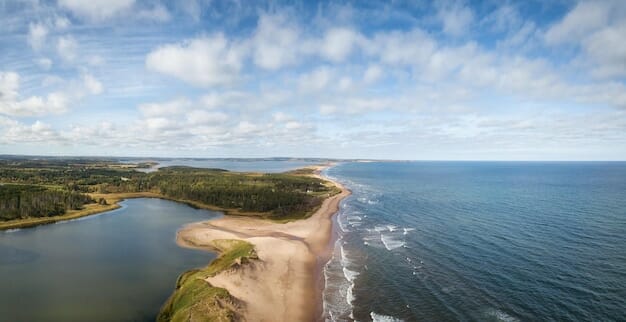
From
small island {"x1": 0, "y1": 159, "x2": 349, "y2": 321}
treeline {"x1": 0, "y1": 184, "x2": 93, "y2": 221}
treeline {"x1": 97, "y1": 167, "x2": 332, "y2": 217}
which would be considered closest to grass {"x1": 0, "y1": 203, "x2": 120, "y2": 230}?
small island {"x1": 0, "y1": 159, "x2": 349, "y2": 321}

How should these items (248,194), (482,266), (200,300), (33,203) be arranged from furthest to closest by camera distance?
1. (248,194)
2. (33,203)
3. (482,266)
4. (200,300)

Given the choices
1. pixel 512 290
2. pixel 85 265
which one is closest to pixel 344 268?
pixel 512 290

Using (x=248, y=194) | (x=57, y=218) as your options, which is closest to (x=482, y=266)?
(x=248, y=194)

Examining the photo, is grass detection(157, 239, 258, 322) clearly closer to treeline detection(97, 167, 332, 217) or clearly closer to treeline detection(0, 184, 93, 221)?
treeline detection(97, 167, 332, 217)

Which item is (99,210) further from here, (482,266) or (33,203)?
(482,266)

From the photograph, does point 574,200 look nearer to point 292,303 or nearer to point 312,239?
point 312,239

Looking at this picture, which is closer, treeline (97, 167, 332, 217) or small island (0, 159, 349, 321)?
small island (0, 159, 349, 321)
